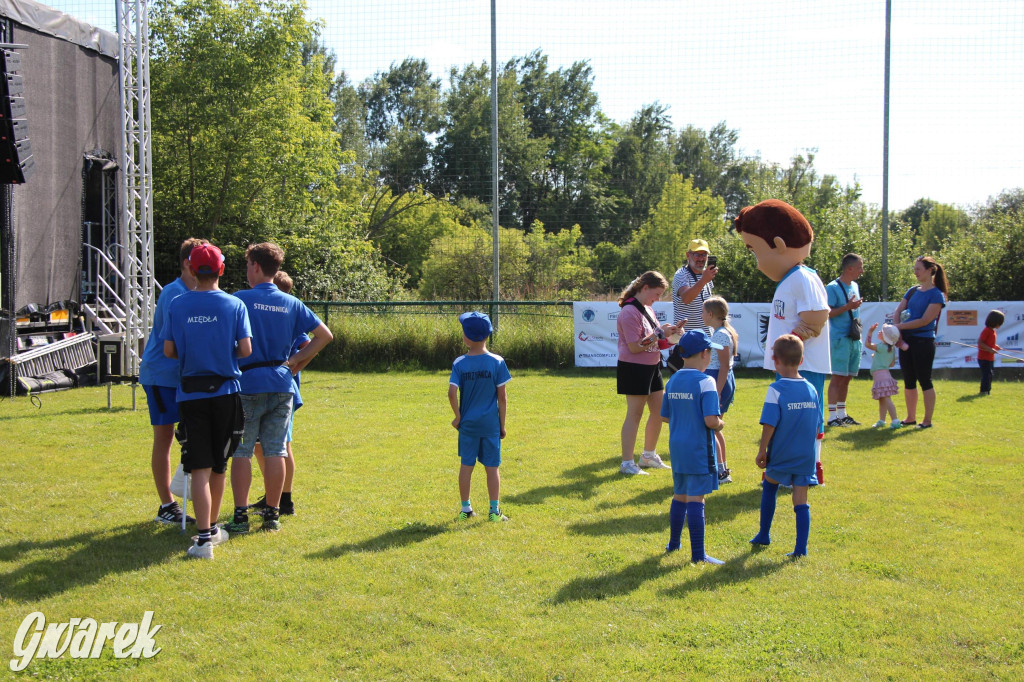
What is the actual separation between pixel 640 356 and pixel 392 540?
292 cm

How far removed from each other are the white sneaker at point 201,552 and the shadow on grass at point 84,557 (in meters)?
0.09

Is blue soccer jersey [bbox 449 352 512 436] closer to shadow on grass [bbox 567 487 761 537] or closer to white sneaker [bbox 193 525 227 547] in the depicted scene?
shadow on grass [bbox 567 487 761 537]

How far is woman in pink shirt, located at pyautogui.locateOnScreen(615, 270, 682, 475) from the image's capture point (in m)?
6.96

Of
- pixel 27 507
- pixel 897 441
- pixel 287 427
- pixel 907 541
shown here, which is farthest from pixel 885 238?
pixel 27 507

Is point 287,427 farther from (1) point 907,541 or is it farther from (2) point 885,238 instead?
(2) point 885,238

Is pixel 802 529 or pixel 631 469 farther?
pixel 631 469

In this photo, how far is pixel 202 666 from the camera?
137 inches

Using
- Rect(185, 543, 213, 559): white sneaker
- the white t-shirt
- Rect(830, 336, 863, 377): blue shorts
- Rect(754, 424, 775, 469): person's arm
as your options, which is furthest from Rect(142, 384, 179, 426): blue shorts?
Rect(830, 336, 863, 377): blue shorts

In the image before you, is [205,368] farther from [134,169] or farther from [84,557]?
[134,169]

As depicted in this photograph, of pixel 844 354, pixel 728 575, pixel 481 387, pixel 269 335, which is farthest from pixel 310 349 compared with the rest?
pixel 844 354

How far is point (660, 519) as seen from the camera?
5758 mm

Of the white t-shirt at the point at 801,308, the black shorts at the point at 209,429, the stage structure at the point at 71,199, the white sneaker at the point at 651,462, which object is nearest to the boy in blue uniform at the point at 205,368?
the black shorts at the point at 209,429

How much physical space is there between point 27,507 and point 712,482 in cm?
504

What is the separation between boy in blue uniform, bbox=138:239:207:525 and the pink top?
3.55 metres
